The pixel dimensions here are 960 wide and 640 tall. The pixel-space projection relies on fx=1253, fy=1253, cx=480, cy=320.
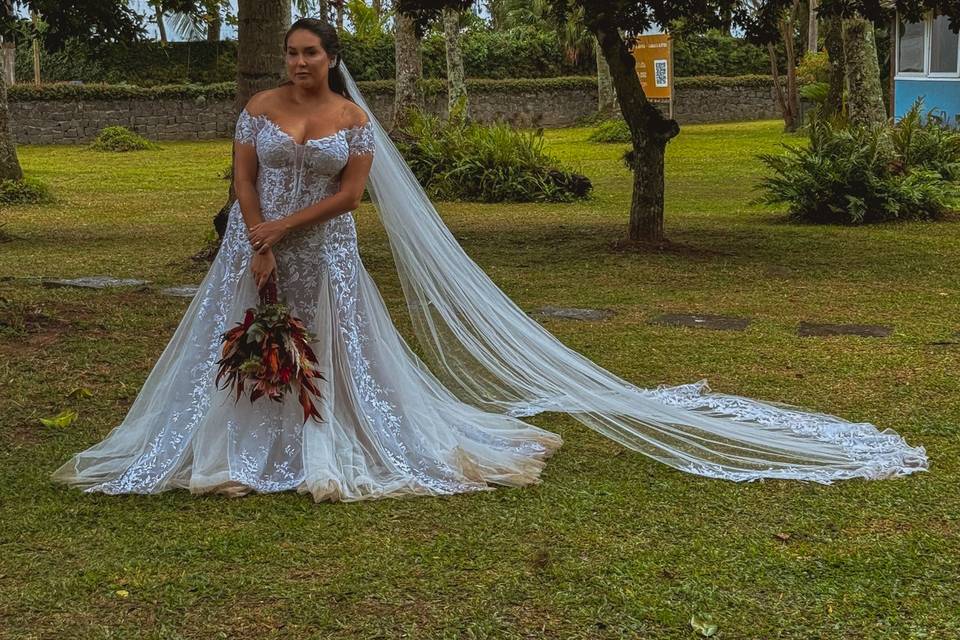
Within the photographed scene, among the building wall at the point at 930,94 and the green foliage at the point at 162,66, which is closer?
the building wall at the point at 930,94

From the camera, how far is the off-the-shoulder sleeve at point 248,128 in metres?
4.92

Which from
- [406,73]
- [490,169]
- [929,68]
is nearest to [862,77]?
[490,169]

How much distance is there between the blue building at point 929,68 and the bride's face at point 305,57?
18973 mm

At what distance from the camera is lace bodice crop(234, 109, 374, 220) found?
4871 millimetres

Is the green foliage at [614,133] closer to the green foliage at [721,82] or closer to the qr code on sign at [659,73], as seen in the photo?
the qr code on sign at [659,73]

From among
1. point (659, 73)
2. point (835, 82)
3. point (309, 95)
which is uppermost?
point (659, 73)

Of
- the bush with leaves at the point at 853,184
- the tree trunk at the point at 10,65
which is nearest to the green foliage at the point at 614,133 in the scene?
the bush with leaves at the point at 853,184

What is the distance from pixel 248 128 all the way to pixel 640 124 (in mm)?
6582

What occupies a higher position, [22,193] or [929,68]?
[929,68]

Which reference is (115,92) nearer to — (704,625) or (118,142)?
(118,142)

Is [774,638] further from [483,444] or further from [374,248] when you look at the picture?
[374,248]

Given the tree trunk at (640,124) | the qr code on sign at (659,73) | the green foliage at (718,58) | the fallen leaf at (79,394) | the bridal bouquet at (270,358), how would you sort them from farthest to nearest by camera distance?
the green foliage at (718,58) → the qr code on sign at (659,73) → the tree trunk at (640,124) → the fallen leaf at (79,394) → the bridal bouquet at (270,358)

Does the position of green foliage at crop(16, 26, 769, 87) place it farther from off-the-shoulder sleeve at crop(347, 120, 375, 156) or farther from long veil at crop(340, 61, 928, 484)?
off-the-shoulder sleeve at crop(347, 120, 375, 156)

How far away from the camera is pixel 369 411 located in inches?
199
